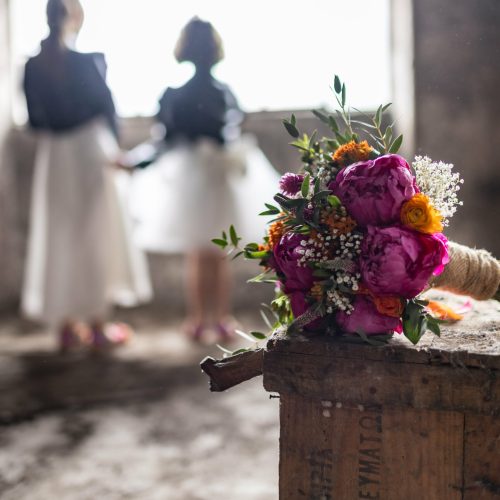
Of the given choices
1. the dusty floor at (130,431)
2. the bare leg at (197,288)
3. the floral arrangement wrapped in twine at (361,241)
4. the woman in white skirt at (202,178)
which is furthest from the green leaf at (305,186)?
the bare leg at (197,288)

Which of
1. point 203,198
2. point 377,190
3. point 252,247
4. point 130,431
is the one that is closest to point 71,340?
point 203,198

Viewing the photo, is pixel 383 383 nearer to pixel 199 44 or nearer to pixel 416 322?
pixel 416 322

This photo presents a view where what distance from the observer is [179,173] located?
3.06 metres

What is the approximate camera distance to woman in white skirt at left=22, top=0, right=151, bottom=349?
2.84 m

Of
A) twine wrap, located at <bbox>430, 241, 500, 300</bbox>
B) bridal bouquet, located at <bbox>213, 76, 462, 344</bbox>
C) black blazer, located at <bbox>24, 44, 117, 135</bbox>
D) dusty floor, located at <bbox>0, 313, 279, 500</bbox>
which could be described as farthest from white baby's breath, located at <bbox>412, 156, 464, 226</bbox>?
black blazer, located at <bbox>24, 44, 117, 135</bbox>

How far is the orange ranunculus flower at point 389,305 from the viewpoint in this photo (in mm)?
881

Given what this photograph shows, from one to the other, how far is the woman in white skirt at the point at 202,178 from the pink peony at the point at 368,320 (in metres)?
2.05

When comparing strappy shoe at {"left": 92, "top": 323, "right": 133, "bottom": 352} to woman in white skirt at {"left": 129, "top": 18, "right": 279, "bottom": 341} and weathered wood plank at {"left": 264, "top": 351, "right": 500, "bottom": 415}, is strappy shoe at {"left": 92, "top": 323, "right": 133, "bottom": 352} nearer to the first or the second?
woman in white skirt at {"left": 129, "top": 18, "right": 279, "bottom": 341}

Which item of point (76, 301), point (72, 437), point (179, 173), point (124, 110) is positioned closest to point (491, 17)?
point (72, 437)

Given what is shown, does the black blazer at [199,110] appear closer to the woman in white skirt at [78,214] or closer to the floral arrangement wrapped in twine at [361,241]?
the woman in white skirt at [78,214]

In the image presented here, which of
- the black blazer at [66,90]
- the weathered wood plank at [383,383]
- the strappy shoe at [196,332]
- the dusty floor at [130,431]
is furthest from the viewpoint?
the strappy shoe at [196,332]

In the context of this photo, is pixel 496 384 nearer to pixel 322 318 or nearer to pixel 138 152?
pixel 322 318

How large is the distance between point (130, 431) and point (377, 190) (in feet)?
4.55

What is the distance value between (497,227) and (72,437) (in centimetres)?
152
